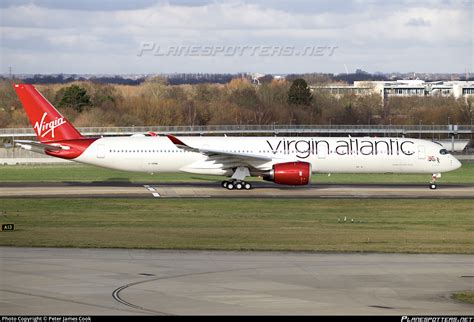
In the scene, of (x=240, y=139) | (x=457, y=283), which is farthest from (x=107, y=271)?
(x=240, y=139)

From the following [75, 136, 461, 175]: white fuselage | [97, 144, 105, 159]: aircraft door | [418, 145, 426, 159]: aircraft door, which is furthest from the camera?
[418, 145, 426, 159]: aircraft door

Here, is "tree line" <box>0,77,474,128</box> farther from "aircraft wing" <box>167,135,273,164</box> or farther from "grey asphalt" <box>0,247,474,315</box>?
"grey asphalt" <box>0,247,474,315</box>

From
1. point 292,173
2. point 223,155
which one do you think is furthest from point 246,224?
point 223,155

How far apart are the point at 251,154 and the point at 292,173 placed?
12.0ft

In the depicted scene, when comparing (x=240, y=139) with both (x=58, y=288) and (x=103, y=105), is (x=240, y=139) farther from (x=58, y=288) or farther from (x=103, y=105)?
(x=103, y=105)

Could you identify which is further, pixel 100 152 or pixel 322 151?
pixel 322 151

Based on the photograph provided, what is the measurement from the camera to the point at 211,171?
60.0 meters

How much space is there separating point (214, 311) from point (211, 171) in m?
36.3

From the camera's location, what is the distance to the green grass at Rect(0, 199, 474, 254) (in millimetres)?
37312

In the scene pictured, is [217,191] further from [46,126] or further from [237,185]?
[46,126]

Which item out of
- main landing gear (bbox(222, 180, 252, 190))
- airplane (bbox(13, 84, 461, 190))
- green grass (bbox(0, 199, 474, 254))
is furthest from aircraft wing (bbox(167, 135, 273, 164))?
green grass (bbox(0, 199, 474, 254))

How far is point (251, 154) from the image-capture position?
59.9 metres

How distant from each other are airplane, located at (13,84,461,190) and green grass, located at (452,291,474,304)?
105 feet

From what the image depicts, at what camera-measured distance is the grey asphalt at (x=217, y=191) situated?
56.7 meters
